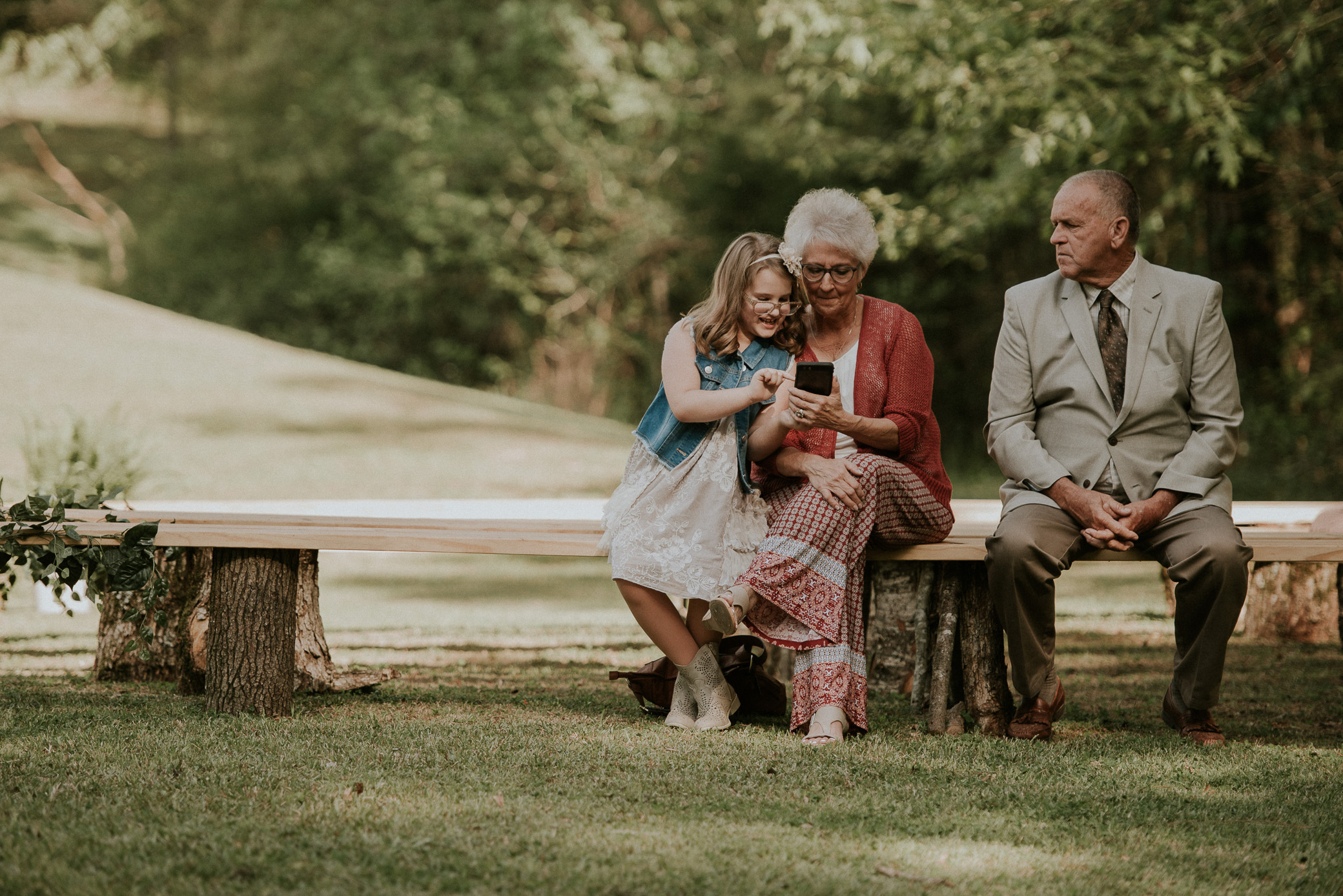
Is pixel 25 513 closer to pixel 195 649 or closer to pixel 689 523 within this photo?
pixel 195 649

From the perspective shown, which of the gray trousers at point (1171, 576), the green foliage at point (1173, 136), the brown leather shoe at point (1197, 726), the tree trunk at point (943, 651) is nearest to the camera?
the gray trousers at point (1171, 576)

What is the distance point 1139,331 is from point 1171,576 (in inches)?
30.8

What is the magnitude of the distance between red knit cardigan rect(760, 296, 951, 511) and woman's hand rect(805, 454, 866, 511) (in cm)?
14

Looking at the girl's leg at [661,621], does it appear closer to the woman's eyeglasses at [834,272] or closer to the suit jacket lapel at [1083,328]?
the woman's eyeglasses at [834,272]

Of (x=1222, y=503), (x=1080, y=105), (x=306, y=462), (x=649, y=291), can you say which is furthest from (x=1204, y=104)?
(x=649, y=291)

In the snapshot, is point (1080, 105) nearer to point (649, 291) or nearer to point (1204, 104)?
point (1204, 104)

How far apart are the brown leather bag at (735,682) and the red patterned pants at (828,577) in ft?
0.94

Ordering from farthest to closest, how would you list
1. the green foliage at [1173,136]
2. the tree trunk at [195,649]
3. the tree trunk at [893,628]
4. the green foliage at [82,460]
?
the green foliage at [1173,136], the green foliage at [82,460], the tree trunk at [893,628], the tree trunk at [195,649]

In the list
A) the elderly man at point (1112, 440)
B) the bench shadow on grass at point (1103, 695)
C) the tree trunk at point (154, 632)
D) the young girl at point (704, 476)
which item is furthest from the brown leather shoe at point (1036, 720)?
the tree trunk at point (154, 632)

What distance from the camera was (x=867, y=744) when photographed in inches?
149

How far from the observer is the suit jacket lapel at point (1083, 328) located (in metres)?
4.00

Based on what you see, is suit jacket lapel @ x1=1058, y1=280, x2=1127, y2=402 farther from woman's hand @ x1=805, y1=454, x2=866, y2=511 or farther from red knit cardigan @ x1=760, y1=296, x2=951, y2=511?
woman's hand @ x1=805, y1=454, x2=866, y2=511

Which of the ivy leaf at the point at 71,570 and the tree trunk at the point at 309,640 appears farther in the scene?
the tree trunk at the point at 309,640

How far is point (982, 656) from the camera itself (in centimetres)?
405
